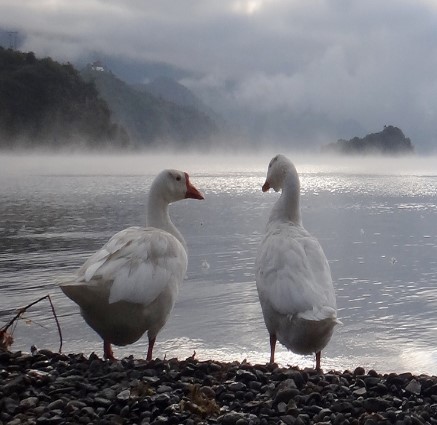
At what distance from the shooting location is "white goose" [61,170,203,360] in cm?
682

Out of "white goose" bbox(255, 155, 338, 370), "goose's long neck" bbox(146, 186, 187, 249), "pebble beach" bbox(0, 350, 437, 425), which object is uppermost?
"goose's long neck" bbox(146, 186, 187, 249)

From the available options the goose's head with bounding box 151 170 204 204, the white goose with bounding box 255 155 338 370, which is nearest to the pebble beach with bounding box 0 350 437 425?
the white goose with bounding box 255 155 338 370

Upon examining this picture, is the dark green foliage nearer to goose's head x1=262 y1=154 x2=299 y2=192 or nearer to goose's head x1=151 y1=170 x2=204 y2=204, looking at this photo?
goose's head x1=151 y1=170 x2=204 y2=204

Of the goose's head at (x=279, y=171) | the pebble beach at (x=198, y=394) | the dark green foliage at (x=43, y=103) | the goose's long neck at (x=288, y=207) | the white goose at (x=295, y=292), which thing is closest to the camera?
the pebble beach at (x=198, y=394)

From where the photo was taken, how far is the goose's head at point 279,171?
9.44 metres

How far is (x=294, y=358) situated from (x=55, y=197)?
27.3m

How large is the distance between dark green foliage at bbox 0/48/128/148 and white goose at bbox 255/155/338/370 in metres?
90.7

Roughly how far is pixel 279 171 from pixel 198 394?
4.67 m

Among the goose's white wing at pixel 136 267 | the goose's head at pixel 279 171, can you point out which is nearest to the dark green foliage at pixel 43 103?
the goose's head at pixel 279 171

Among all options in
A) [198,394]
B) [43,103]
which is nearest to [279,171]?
[198,394]

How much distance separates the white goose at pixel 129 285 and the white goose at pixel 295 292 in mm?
935

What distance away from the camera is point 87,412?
5102 mm

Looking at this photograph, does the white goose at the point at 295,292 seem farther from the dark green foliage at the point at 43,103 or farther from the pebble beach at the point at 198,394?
the dark green foliage at the point at 43,103

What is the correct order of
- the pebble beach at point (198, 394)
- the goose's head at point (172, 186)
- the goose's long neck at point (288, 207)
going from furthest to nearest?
the goose's head at point (172, 186) < the goose's long neck at point (288, 207) < the pebble beach at point (198, 394)
